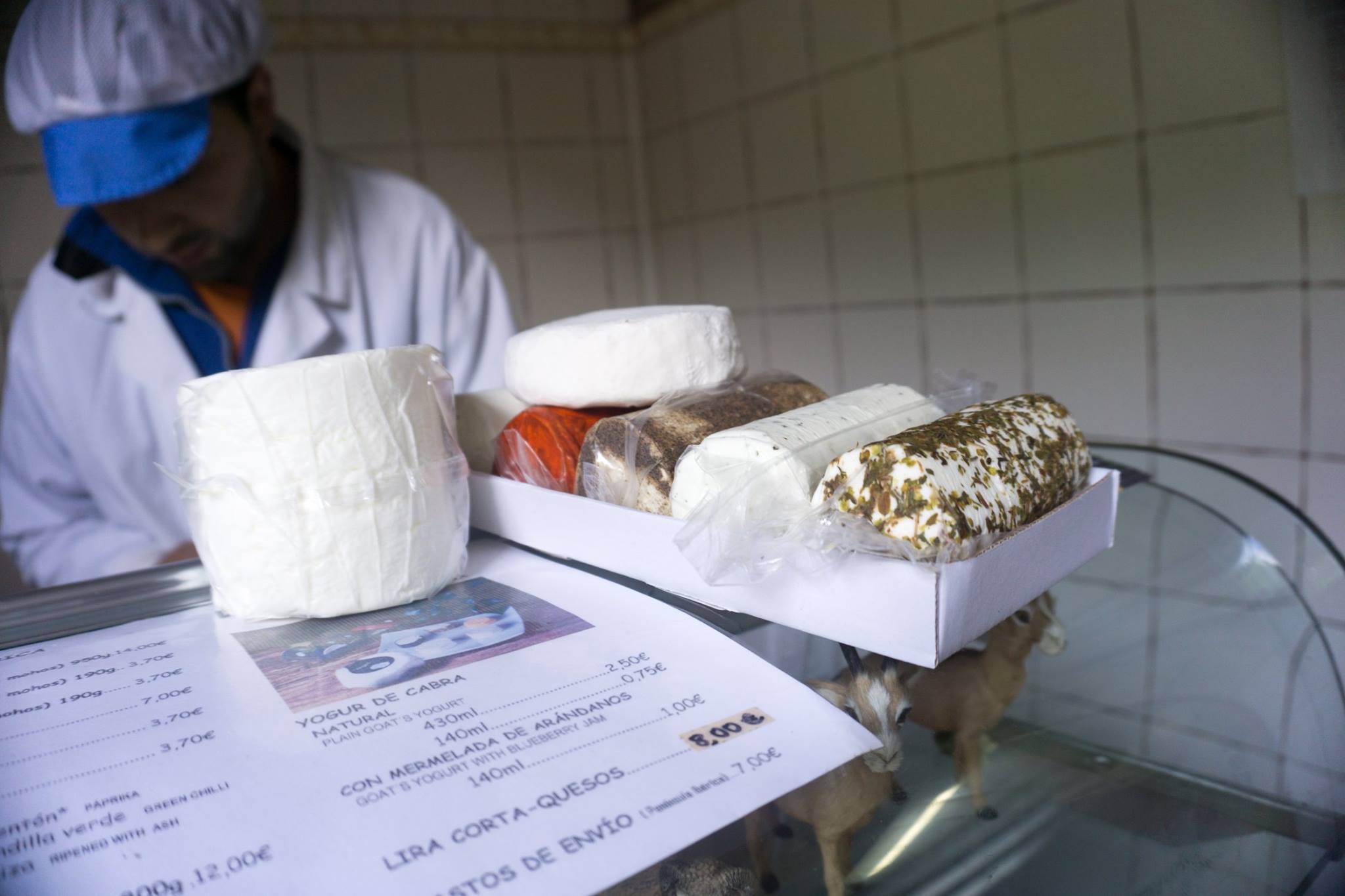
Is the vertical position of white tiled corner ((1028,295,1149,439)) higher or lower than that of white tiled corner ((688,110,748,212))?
lower

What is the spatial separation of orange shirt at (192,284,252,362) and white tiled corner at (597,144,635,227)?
125 cm

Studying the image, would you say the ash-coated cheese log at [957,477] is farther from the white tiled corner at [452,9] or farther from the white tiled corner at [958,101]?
the white tiled corner at [452,9]

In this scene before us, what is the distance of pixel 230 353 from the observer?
132cm

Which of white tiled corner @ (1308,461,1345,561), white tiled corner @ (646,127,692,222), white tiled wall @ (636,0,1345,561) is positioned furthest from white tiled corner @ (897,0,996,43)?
white tiled corner @ (1308,461,1345,561)

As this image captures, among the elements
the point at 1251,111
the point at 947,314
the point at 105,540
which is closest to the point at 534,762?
the point at 105,540

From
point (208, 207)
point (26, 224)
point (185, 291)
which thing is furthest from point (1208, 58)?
point (26, 224)

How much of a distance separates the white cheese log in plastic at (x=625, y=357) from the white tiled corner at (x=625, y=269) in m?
1.87

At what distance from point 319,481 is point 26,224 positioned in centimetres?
170

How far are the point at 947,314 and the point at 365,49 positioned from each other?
1.43 meters

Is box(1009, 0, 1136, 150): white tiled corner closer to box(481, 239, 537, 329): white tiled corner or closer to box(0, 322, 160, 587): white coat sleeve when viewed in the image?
box(481, 239, 537, 329): white tiled corner

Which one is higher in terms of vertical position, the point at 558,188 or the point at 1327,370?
the point at 558,188

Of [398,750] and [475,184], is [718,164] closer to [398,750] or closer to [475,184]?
[475,184]

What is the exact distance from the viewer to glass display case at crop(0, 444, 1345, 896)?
0.41 meters

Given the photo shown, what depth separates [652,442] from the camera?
0.53 metres
